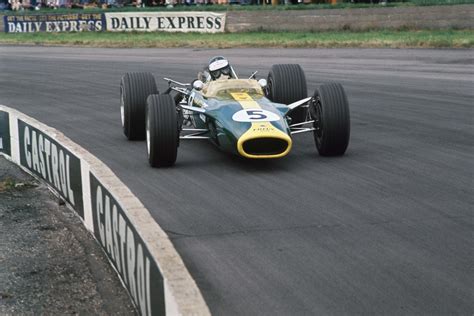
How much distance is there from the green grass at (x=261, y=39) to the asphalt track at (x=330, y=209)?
10.6 metres

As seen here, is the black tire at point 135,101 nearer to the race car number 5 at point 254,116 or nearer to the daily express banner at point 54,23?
the race car number 5 at point 254,116

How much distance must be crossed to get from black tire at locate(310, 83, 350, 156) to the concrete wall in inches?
742

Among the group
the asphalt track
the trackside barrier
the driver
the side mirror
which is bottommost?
the asphalt track

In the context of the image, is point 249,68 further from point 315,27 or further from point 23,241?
point 23,241

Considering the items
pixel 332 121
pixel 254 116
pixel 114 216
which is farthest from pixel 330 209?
pixel 332 121

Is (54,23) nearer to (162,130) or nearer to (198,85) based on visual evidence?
(198,85)

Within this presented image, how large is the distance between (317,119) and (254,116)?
3.41 feet

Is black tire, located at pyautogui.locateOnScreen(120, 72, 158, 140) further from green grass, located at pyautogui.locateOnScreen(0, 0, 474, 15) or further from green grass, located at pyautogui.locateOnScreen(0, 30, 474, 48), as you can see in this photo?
green grass, located at pyautogui.locateOnScreen(0, 0, 474, 15)

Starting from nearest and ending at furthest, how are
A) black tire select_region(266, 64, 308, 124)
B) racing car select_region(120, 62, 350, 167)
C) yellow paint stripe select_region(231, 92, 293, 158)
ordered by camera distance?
1. yellow paint stripe select_region(231, 92, 293, 158)
2. racing car select_region(120, 62, 350, 167)
3. black tire select_region(266, 64, 308, 124)

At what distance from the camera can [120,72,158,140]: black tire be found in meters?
12.2

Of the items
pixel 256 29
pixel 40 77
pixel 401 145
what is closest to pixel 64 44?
pixel 256 29

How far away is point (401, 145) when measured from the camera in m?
11.7

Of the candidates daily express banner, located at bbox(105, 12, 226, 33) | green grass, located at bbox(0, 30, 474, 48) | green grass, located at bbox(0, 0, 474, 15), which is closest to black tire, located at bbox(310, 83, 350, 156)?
green grass, located at bbox(0, 30, 474, 48)

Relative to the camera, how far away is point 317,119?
11.0m
